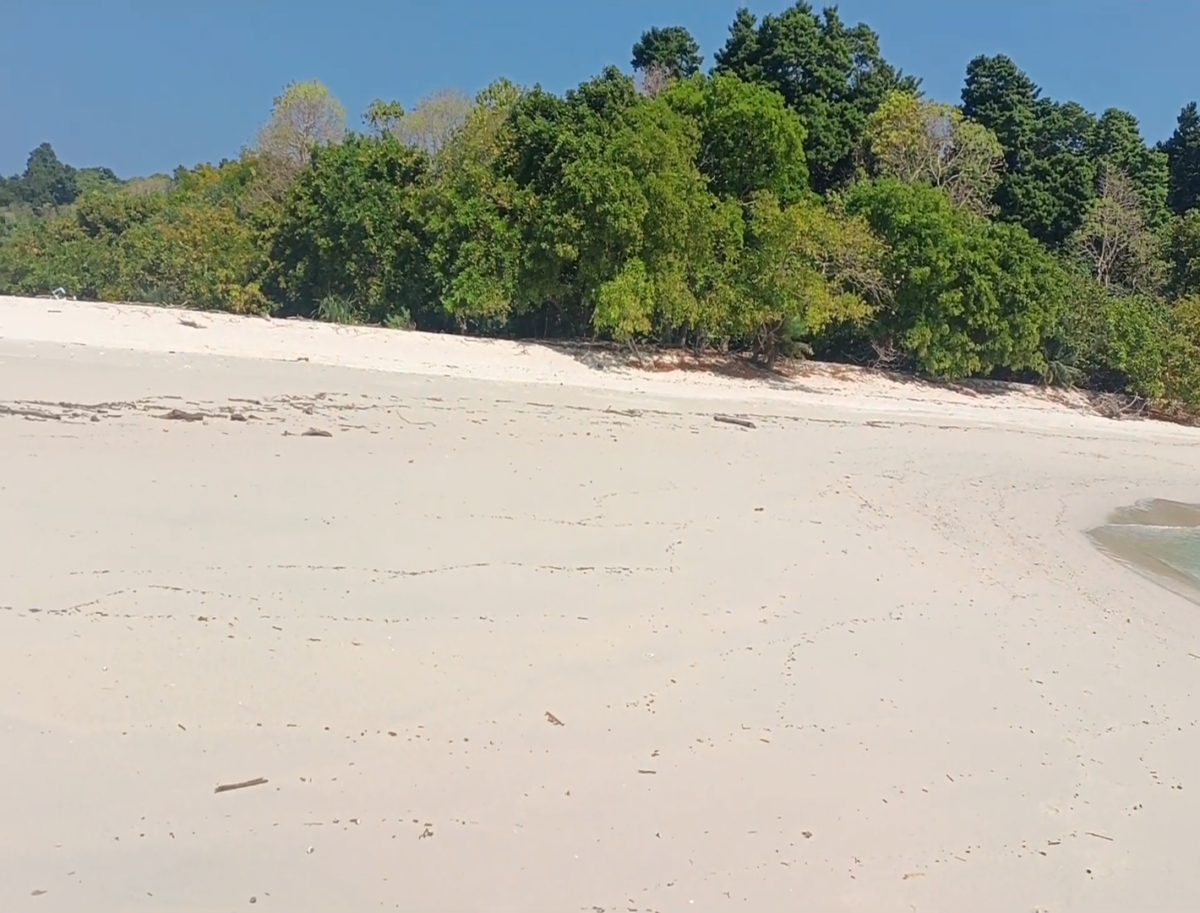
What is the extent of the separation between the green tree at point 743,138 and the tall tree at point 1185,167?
69.0 ft

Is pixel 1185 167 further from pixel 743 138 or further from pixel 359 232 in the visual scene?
pixel 359 232

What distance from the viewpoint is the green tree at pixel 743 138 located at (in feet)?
61.5

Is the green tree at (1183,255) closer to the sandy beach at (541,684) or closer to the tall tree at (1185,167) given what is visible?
the tall tree at (1185,167)

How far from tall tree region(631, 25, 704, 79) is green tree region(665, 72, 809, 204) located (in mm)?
14927

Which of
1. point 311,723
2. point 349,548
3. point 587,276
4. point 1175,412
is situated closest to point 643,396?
point 587,276

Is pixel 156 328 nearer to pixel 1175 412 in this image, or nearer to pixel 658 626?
pixel 658 626

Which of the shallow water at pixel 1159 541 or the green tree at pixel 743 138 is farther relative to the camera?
the green tree at pixel 743 138

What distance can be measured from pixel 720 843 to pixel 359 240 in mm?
19808

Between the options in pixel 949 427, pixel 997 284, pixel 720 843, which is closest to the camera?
pixel 720 843

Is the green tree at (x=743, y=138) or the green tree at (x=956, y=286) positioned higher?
the green tree at (x=743, y=138)

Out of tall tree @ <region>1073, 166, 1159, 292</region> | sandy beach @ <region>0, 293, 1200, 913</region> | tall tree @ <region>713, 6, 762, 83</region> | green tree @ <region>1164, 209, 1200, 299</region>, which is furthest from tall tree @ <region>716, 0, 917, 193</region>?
sandy beach @ <region>0, 293, 1200, 913</region>

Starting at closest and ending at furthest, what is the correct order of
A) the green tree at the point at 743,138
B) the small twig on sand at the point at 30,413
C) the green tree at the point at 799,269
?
the small twig on sand at the point at 30,413, the green tree at the point at 799,269, the green tree at the point at 743,138

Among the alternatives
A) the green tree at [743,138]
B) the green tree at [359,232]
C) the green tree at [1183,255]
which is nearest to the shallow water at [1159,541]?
the green tree at [743,138]

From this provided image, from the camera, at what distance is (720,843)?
12.1 ft
